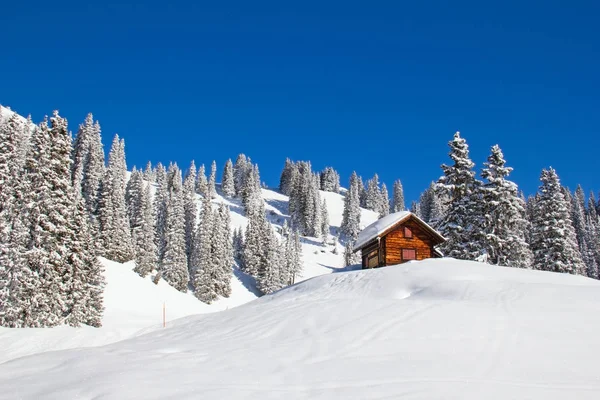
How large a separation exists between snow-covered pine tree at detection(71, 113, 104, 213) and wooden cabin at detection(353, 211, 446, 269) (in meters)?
40.6

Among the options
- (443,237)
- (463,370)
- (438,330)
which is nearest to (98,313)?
(443,237)

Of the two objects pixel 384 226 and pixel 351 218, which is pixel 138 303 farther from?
pixel 351 218

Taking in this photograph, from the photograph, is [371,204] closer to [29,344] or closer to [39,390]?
[29,344]

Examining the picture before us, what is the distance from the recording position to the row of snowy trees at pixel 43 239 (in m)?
25.7

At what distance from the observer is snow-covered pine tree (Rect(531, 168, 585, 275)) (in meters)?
34.3

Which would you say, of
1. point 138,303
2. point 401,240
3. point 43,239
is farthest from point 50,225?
point 401,240

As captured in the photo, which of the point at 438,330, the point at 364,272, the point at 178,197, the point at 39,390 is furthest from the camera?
the point at 178,197

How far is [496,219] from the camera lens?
3188 cm

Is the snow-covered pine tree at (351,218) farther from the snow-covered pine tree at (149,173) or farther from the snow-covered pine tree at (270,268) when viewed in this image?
the snow-covered pine tree at (149,173)

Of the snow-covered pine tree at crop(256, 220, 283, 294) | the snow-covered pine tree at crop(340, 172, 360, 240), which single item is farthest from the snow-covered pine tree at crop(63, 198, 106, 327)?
the snow-covered pine tree at crop(340, 172, 360, 240)

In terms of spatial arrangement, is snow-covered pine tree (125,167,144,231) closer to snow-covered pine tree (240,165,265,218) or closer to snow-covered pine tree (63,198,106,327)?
snow-covered pine tree (63,198,106,327)

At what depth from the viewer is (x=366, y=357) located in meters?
9.56

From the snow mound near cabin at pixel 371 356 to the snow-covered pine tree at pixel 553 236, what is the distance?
1990 cm

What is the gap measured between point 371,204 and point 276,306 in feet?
427
